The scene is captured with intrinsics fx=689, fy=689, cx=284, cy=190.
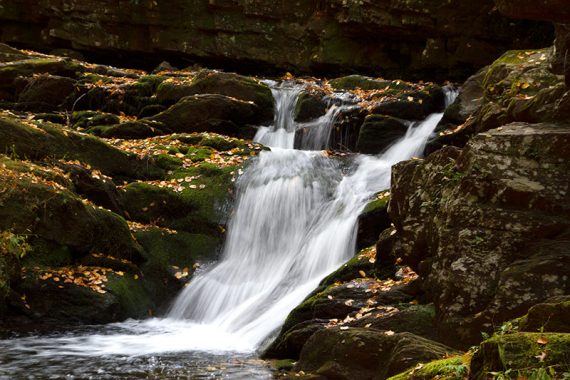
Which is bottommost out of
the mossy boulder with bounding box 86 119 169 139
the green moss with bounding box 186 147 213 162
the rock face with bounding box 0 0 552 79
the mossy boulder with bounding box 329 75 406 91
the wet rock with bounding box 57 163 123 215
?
the wet rock with bounding box 57 163 123 215

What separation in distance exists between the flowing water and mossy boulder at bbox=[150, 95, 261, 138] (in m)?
0.80

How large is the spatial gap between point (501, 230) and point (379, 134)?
28.6 ft

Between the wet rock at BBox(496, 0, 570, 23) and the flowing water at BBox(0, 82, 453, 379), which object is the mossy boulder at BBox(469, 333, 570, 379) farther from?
the flowing water at BBox(0, 82, 453, 379)

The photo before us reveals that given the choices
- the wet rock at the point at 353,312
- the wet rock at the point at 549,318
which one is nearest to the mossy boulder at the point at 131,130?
the wet rock at the point at 353,312

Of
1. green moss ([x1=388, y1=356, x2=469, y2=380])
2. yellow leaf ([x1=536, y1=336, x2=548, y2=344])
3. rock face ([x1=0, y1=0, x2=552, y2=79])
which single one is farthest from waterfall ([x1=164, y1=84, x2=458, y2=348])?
yellow leaf ([x1=536, y1=336, x2=548, y2=344])

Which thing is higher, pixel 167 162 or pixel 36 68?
pixel 36 68

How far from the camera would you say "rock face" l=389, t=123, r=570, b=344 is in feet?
20.0

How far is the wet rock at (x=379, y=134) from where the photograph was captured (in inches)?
591

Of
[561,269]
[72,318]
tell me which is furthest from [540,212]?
[72,318]

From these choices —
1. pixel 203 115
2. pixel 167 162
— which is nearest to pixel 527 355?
pixel 167 162

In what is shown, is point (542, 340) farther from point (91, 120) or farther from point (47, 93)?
point (47, 93)

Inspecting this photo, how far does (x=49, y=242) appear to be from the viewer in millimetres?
9945

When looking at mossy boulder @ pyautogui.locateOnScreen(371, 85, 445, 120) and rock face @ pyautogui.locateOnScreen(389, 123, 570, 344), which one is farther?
mossy boulder @ pyautogui.locateOnScreen(371, 85, 445, 120)

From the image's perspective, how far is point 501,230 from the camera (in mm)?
6527
